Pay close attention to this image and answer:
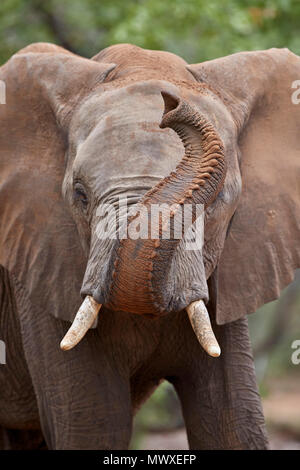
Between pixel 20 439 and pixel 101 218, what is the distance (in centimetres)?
236

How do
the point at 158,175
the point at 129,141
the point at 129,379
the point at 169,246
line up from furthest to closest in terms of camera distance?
1. the point at 129,379
2. the point at 129,141
3. the point at 158,175
4. the point at 169,246

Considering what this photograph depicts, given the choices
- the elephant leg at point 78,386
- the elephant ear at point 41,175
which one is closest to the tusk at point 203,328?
the elephant ear at point 41,175

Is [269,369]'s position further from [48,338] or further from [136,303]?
[136,303]

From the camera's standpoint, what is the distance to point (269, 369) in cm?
1521

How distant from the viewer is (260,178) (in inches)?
229

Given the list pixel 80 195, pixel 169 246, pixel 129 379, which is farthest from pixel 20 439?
pixel 169 246

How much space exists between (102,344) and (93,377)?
0.16m

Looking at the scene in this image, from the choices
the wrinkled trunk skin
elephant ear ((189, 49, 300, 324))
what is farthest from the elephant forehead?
elephant ear ((189, 49, 300, 324))

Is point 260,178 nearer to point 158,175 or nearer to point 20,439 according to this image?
point 158,175

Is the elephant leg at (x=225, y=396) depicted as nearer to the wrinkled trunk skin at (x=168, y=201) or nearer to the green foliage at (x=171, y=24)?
the wrinkled trunk skin at (x=168, y=201)

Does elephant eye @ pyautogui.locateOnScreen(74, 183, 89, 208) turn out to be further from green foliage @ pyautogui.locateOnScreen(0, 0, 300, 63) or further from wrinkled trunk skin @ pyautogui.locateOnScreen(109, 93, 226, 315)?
green foliage @ pyautogui.locateOnScreen(0, 0, 300, 63)

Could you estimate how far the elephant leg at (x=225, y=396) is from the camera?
237 inches

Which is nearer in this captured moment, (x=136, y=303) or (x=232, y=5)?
(x=136, y=303)

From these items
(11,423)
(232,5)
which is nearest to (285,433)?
(232,5)
